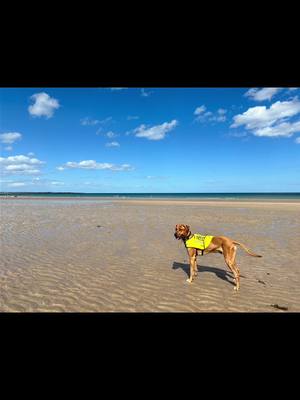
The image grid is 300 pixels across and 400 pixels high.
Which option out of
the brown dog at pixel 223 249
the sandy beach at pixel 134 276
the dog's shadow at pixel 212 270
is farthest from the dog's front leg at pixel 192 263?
the dog's shadow at pixel 212 270

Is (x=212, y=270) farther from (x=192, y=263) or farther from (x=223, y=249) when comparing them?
(x=223, y=249)

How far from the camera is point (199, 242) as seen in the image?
272 inches

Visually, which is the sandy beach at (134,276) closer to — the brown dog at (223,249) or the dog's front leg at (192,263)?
the dog's front leg at (192,263)

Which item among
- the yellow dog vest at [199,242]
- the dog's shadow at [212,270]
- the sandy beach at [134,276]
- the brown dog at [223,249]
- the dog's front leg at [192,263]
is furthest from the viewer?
the dog's shadow at [212,270]

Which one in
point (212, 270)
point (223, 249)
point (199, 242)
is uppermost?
point (199, 242)

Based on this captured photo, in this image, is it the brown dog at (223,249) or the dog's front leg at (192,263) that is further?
the dog's front leg at (192,263)

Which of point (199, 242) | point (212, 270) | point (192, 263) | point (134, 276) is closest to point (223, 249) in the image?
point (199, 242)

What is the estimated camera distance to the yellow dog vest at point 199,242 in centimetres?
680

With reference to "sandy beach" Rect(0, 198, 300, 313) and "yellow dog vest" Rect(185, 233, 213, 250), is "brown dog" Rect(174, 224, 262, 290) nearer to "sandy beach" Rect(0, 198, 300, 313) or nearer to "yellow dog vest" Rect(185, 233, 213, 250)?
"yellow dog vest" Rect(185, 233, 213, 250)

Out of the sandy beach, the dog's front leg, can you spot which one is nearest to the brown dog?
the dog's front leg
